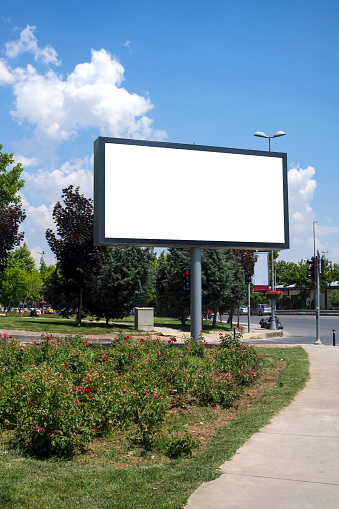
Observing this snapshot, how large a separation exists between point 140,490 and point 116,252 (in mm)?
27000

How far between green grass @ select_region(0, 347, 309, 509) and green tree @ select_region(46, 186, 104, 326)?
2483cm

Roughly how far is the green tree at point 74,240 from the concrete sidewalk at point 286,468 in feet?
77.1

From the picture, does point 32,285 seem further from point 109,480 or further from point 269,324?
point 109,480

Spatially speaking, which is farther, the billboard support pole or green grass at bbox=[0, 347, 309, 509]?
the billboard support pole

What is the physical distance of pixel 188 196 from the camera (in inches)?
800

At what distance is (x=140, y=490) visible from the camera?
534 cm

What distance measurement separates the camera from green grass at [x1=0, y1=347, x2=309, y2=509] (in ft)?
16.4

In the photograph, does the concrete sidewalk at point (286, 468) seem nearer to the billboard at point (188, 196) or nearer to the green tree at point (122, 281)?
the billboard at point (188, 196)

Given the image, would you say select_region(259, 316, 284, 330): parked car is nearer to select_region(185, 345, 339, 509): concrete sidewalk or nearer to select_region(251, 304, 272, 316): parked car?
select_region(185, 345, 339, 509): concrete sidewalk

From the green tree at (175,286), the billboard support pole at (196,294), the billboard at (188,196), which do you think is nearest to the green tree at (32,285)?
the green tree at (175,286)

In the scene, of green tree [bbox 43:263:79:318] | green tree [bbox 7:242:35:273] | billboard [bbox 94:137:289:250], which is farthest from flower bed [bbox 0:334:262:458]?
green tree [bbox 7:242:35:273]

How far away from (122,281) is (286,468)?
2573 cm

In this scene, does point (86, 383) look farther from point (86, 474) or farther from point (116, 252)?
point (116, 252)

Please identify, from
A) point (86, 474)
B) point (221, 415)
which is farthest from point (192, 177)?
point (86, 474)
